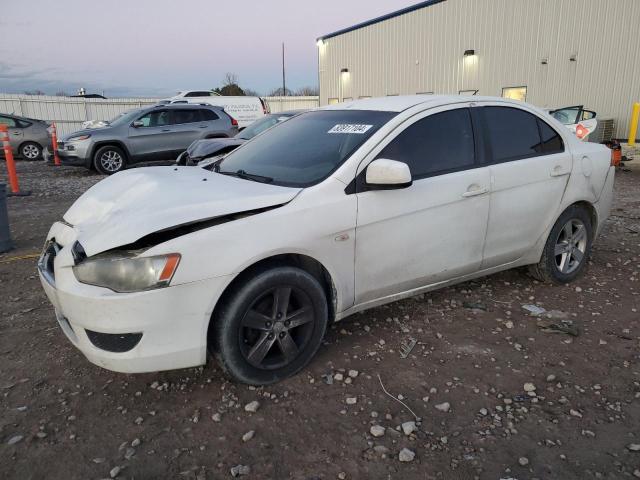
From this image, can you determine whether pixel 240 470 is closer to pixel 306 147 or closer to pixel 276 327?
pixel 276 327

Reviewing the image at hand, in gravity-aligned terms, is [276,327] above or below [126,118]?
below

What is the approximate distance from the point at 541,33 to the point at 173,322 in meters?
17.3

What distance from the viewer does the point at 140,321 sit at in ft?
7.77

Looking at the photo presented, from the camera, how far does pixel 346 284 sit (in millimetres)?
2984

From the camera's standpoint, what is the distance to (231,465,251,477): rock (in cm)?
218

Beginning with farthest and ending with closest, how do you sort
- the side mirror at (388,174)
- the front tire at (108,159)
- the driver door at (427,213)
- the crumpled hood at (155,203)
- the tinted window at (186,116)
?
the tinted window at (186,116), the front tire at (108,159), the driver door at (427,213), the side mirror at (388,174), the crumpled hood at (155,203)

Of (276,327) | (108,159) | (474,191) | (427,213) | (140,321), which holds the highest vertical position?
(474,191)

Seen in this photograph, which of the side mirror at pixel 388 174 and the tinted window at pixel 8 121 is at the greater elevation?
the tinted window at pixel 8 121

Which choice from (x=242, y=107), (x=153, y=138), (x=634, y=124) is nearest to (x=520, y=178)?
(x=153, y=138)

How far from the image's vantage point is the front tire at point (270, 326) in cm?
258

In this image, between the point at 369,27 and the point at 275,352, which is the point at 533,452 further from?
the point at 369,27

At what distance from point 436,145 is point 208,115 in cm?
1045

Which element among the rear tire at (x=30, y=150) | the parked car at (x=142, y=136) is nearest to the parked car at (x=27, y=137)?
the rear tire at (x=30, y=150)

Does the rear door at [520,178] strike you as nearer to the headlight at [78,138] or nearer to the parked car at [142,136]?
the parked car at [142,136]
